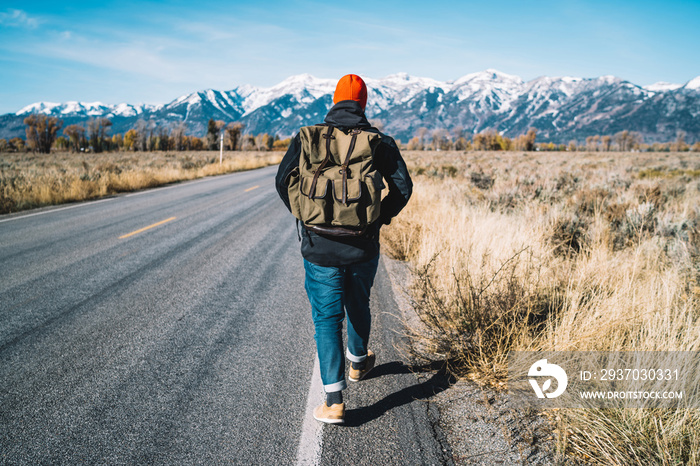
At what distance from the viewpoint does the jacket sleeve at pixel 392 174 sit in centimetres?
233

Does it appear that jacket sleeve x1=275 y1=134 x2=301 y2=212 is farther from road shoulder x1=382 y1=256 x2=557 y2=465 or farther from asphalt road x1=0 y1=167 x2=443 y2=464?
road shoulder x1=382 y1=256 x2=557 y2=465

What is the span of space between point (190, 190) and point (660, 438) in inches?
623

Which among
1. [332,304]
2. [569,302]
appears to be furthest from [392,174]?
[569,302]

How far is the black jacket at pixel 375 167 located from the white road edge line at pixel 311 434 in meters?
1.11

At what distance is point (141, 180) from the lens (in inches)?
633

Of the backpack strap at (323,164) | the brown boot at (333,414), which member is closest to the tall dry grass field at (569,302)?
the brown boot at (333,414)

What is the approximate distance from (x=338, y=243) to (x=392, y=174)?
58 cm

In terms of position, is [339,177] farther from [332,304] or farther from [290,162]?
[332,304]

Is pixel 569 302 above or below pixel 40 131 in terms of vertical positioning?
below

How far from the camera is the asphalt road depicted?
2.23m

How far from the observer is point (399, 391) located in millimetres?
2814

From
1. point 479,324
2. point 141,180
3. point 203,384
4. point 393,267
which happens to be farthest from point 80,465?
point 141,180

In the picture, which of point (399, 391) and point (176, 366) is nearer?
point (399, 391)

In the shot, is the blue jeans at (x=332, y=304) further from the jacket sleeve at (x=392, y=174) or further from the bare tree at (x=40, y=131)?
the bare tree at (x=40, y=131)
